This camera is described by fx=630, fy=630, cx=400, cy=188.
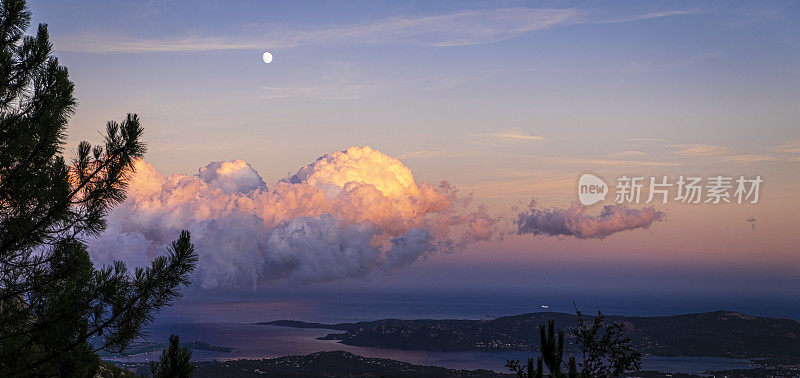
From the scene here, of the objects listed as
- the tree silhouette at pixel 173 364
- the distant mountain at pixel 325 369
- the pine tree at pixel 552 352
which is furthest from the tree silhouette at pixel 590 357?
the distant mountain at pixel 325 369

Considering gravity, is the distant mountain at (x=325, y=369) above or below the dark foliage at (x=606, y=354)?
below

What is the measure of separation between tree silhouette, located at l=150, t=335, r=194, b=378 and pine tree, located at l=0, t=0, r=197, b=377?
61cm

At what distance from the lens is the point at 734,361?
572 feet

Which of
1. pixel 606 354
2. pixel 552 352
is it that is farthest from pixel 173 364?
pixel 606 354

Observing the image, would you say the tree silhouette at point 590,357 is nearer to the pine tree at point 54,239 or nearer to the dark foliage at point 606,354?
the dark foliage at point 606,354

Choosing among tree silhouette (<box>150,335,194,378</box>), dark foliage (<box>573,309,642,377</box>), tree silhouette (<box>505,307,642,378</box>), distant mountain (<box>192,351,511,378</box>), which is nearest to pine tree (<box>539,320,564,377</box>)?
tree silhouette (<box>505,307,642,378</box>)

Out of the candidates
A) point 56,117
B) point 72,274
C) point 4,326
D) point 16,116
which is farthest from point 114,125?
point 4,326

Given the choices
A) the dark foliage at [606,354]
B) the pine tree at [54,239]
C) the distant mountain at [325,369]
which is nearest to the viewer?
the pine tree at [54,239]

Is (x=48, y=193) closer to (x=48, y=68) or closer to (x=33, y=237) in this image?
(x=33, y=237)

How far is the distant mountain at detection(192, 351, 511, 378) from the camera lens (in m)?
130

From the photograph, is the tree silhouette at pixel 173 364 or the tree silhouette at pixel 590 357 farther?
the tree silhouette at pixel 590 357

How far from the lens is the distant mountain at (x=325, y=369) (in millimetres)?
130375

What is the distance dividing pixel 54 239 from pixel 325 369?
14074 cm

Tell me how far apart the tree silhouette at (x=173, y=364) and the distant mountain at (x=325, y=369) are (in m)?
119
